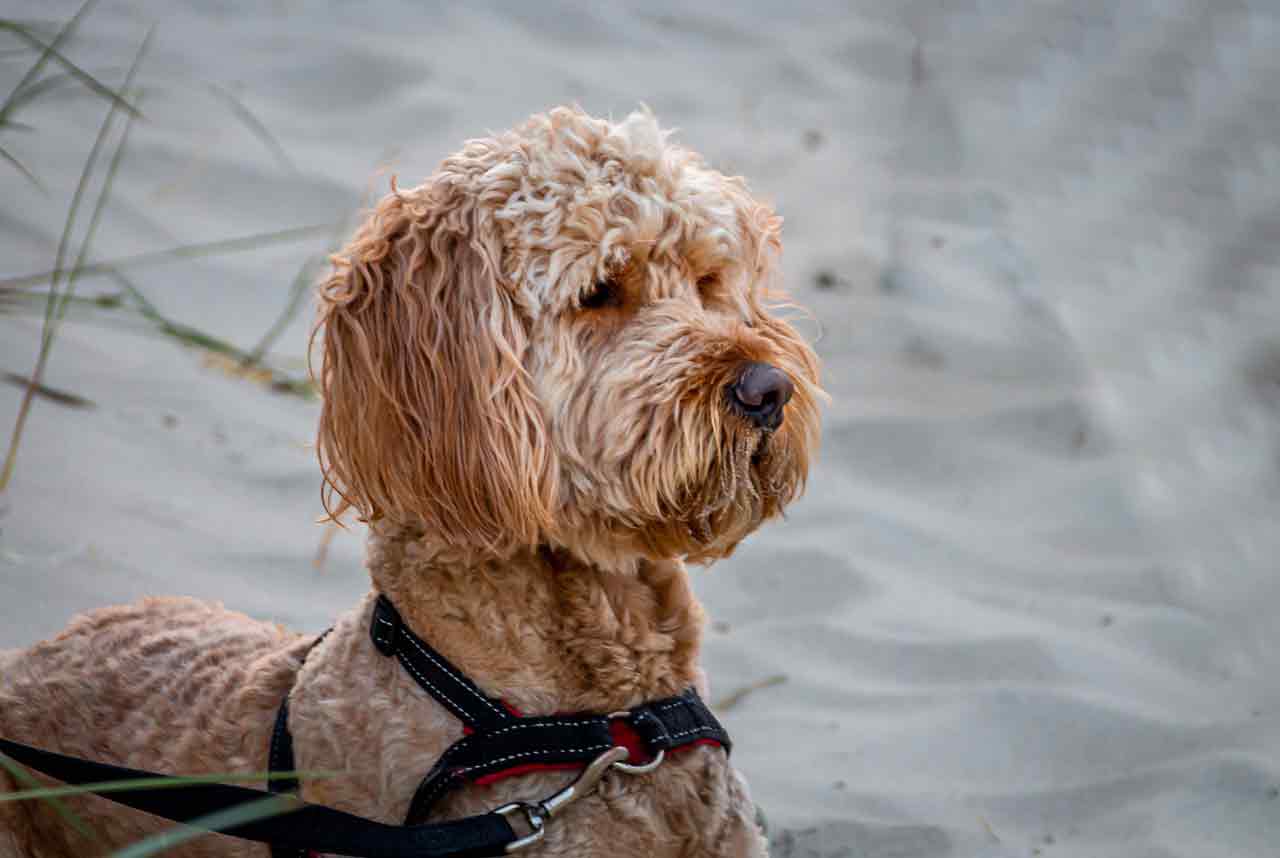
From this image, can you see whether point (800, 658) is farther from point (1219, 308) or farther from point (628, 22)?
point (628, 22)

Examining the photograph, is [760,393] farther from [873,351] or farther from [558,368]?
[873,351]

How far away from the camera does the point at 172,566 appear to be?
3.82 meters

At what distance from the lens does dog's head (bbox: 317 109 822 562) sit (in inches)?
88.6

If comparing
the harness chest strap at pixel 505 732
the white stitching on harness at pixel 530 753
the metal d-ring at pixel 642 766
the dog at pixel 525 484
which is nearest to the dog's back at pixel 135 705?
the dog at pixel 525 484

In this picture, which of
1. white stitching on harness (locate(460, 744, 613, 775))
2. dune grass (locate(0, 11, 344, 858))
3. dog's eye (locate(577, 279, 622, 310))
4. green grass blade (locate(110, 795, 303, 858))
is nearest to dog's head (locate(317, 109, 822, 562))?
dog's eye (locate(577, 279, 622, 310))

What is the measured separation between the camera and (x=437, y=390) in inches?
91.4

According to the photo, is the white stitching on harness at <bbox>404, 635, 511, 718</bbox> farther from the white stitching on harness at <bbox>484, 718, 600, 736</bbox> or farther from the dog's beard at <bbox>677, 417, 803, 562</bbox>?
the dog's beard at <bbox>677, 417, 803, 562</bbox>

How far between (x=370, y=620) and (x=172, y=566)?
5.48 ft

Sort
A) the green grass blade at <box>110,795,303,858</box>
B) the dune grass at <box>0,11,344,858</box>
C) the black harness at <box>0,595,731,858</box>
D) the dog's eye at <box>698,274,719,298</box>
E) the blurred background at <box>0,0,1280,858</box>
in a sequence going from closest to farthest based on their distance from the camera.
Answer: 1. the green grass blade at <box>110,795,303,858</box>
2. the dune grass at <box>0,11,344,858</box>
3. the black harness at <box>0,595,731,858</box>
4. the dog's eye at <box>698,274,719,298</box>
5. the blurred background at <box>0,0,1280,858</box>

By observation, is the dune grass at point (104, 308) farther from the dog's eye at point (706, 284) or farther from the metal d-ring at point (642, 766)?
the dog's eye at point (706, 284)

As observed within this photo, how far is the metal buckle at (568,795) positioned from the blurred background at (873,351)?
85 centimetres

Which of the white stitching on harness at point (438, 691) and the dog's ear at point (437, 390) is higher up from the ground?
the dog's ear at point (437, 390)

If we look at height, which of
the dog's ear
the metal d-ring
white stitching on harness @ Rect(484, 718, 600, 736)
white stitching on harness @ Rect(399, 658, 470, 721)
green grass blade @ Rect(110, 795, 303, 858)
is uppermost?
the dog's ear

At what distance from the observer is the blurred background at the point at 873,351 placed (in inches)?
135
